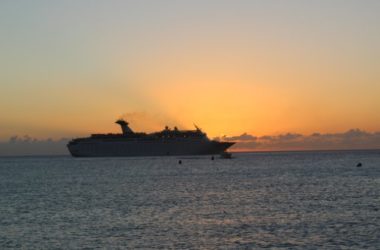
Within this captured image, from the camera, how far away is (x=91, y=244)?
29922 millimetres

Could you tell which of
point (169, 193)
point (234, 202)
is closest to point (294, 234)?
point (234, 202)

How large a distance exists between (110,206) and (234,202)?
10.4m

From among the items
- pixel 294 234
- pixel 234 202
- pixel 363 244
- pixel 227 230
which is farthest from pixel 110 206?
pixel 363 244

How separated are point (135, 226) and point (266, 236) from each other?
8635mm

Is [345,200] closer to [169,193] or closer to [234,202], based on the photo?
[234,202]

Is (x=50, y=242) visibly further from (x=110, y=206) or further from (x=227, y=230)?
(x=110, y=206)

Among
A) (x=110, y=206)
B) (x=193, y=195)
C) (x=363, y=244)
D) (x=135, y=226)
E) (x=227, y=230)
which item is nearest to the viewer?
(x=363, y=244)

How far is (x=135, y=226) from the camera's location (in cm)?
3569

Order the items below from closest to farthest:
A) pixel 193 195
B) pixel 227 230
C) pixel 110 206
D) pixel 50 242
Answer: pixel 50 242 → pixel 227 230 → pixel 110 206 → pixel 193 195

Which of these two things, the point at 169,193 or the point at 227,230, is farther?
the point at 169,193

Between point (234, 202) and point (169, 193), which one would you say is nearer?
point (234, 202)

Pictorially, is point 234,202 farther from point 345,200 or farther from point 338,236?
point 338,236

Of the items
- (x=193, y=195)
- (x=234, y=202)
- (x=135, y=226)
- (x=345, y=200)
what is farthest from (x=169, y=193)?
(x=135, y=226)

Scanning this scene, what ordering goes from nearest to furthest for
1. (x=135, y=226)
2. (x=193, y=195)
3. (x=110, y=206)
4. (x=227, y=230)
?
(x=227, y=230), (x=135, y=226), (x=110, y=206), (x=193, y=195)
